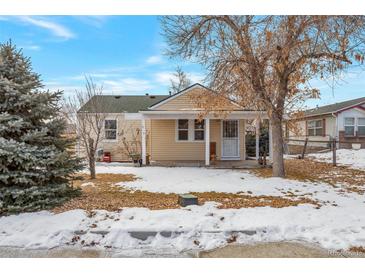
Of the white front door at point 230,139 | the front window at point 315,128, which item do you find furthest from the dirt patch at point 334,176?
the front window at point 315,128

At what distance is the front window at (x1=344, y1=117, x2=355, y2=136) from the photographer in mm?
17000

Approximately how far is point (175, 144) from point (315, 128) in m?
11.8

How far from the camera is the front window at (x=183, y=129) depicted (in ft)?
39.8

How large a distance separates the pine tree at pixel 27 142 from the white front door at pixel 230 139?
27.0ft

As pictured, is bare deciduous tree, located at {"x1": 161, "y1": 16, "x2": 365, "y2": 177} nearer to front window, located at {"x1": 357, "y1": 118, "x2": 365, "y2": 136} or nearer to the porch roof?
the porch roof

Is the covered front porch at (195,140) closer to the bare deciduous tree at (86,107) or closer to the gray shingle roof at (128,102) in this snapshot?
the gray shingle roof at (128,102)

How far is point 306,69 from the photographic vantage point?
6855mm

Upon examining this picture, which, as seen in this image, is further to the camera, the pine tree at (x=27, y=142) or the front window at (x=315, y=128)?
the front window at (x=315, y=128)

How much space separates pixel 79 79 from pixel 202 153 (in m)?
5.64

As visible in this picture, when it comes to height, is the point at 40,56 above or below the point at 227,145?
above

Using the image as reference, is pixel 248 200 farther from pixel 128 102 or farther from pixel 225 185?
pixel 128 102

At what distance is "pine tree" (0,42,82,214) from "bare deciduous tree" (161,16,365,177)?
383cm
